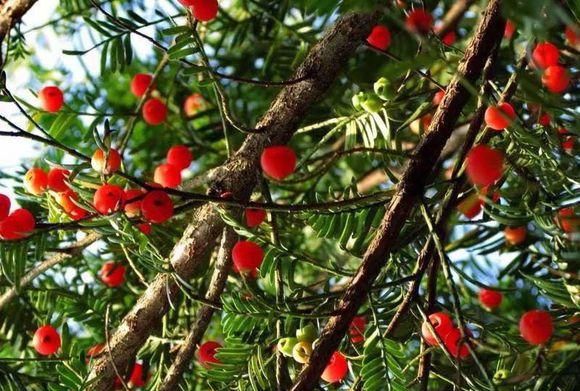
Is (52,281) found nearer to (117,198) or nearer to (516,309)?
(117,198)

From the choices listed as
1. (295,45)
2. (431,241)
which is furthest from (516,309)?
(431,241)

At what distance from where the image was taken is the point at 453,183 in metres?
Answer: 0.62

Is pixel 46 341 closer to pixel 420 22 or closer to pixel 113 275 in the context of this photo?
pixel 113 275

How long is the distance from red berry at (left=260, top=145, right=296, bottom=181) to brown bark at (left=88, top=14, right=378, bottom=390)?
0.24 ft

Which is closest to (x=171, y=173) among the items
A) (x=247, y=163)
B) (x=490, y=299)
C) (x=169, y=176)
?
(x=169, y=176)

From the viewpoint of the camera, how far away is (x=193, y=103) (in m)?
1.29

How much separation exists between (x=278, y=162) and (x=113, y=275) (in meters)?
0.47

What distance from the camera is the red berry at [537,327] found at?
555 millimetres

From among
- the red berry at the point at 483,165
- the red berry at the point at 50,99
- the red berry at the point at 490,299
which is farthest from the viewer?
the red berry at the point at 490,299

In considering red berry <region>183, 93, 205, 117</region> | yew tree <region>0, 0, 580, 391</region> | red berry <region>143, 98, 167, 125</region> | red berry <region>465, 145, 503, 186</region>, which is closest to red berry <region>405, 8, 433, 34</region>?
yew tree <region>0, 0, 580, 391</region>

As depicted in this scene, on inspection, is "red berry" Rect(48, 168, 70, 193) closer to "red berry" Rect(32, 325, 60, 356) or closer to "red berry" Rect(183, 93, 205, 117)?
"red berry" Rect(32, 325, 60, 356)

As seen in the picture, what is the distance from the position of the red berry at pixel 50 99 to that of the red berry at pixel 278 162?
15.1 inches

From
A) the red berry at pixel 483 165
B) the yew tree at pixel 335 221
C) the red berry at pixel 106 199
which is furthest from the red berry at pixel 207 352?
the red berry at pixel 483 165

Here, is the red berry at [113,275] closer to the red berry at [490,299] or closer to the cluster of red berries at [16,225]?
the cluster of red berries at [16,225]
